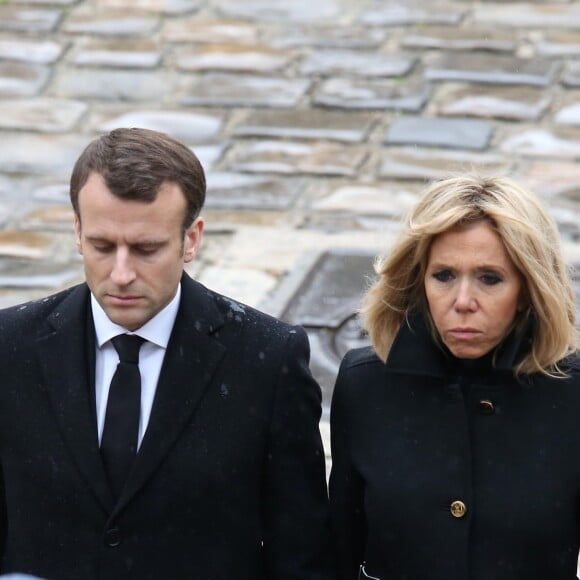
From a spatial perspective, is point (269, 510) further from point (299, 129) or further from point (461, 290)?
point (299, 129)

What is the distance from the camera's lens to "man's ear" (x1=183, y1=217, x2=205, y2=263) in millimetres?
3446

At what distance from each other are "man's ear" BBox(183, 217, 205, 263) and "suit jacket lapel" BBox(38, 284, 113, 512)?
0.27 m

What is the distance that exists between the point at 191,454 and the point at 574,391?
920 millimetres

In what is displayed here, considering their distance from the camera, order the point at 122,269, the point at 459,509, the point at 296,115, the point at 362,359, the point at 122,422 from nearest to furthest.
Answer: the point at 122,269 < the point at 122,422 < the point at 459,509 < the point at 362,359 < the point at 296,115

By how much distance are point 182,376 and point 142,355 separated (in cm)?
11

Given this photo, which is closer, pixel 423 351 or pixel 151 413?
pixel 151 413

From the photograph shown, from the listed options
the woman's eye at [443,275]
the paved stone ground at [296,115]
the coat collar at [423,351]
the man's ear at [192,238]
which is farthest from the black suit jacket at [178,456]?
the paved stone ground at [296,115]

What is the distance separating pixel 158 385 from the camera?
3.48 m

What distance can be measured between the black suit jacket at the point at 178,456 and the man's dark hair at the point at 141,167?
0.29 meters

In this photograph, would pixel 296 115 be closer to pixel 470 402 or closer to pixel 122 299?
pixel 470 402

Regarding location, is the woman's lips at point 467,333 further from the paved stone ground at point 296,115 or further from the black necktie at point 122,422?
the paved stone ground at point 296,115

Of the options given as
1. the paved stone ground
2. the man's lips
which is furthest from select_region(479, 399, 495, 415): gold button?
the paved stone ground

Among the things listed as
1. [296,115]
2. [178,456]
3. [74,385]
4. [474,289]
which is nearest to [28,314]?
[74,385]

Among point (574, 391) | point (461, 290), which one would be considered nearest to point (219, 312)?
point (461, 290)
